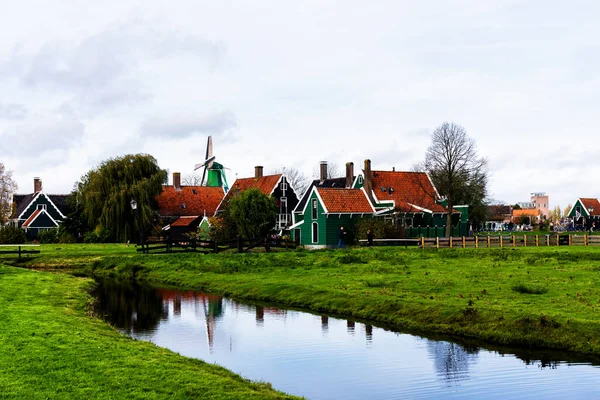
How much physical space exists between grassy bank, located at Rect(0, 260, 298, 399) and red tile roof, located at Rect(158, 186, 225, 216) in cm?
6785

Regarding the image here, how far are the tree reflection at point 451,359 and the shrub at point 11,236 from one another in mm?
69345

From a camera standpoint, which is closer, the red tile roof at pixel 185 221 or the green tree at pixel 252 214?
the green tree at pixel 252 214

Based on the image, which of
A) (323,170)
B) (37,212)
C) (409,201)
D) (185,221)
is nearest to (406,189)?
(409,201)

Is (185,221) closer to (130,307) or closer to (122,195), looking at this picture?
(122,195)

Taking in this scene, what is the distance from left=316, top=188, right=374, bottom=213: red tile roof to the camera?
59875 millimetres

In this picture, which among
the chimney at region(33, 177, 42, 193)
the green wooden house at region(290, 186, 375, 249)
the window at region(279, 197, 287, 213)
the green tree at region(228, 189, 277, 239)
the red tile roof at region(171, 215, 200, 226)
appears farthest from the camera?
the chimney at region(33, 177, 42, 193)

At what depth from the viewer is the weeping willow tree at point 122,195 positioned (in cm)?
7194

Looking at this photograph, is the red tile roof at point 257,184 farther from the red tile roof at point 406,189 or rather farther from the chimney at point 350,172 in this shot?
the red tile roof at point 406,189

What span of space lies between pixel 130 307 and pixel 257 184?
174 feet

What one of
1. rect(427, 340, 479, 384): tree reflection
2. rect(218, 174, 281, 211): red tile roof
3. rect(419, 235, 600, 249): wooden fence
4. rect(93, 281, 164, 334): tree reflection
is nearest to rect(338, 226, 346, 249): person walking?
rect(419, 235, 600, 249): wooden fence

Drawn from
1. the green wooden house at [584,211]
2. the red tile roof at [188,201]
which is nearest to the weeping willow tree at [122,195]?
the red tile roof at [188,201]

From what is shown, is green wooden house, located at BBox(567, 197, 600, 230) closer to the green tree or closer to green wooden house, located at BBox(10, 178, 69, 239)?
the green tree

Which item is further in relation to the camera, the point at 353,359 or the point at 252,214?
the point at 252,214

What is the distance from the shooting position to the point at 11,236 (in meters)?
79.5
